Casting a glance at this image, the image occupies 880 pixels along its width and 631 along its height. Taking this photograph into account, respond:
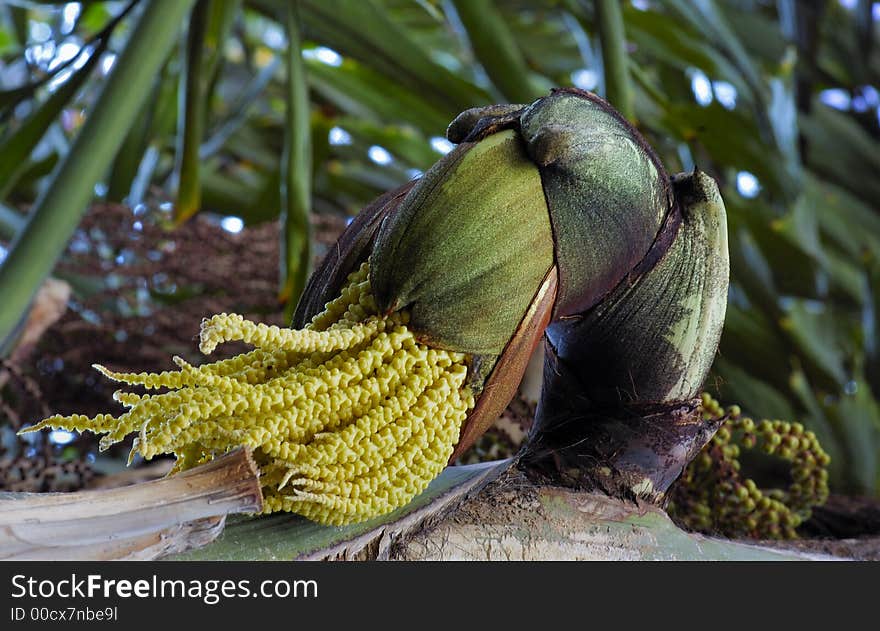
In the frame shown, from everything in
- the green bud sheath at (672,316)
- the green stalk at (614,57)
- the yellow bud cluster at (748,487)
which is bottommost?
the yellow bud cluster at (748,487)

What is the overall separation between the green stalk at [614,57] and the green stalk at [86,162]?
21 centimetres

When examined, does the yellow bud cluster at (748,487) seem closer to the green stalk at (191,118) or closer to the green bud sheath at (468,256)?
the green bud sheath at (468,256)

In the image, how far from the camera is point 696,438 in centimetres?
30

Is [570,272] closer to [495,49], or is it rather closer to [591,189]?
[591,189]

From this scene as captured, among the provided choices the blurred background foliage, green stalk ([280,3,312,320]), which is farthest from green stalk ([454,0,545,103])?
green stalk ([280,3,312,320])

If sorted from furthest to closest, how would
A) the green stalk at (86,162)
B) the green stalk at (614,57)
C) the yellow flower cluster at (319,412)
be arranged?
the green stalk at (614,57) < the green stalk at (86,162) < the yellow flower cluster at (319,412)

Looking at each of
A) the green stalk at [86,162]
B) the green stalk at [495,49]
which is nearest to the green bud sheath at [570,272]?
the green stalk at [86,162]

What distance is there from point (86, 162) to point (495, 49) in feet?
0.85

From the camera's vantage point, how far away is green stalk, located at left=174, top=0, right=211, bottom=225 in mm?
524

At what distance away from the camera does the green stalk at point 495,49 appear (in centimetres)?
53

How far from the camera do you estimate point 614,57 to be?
1.48 ft

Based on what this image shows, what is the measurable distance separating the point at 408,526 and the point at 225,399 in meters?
0.07

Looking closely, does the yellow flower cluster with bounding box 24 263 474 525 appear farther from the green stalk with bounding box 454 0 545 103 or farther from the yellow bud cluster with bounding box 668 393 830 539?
the green stalk with bounding box 454 0 545 103
